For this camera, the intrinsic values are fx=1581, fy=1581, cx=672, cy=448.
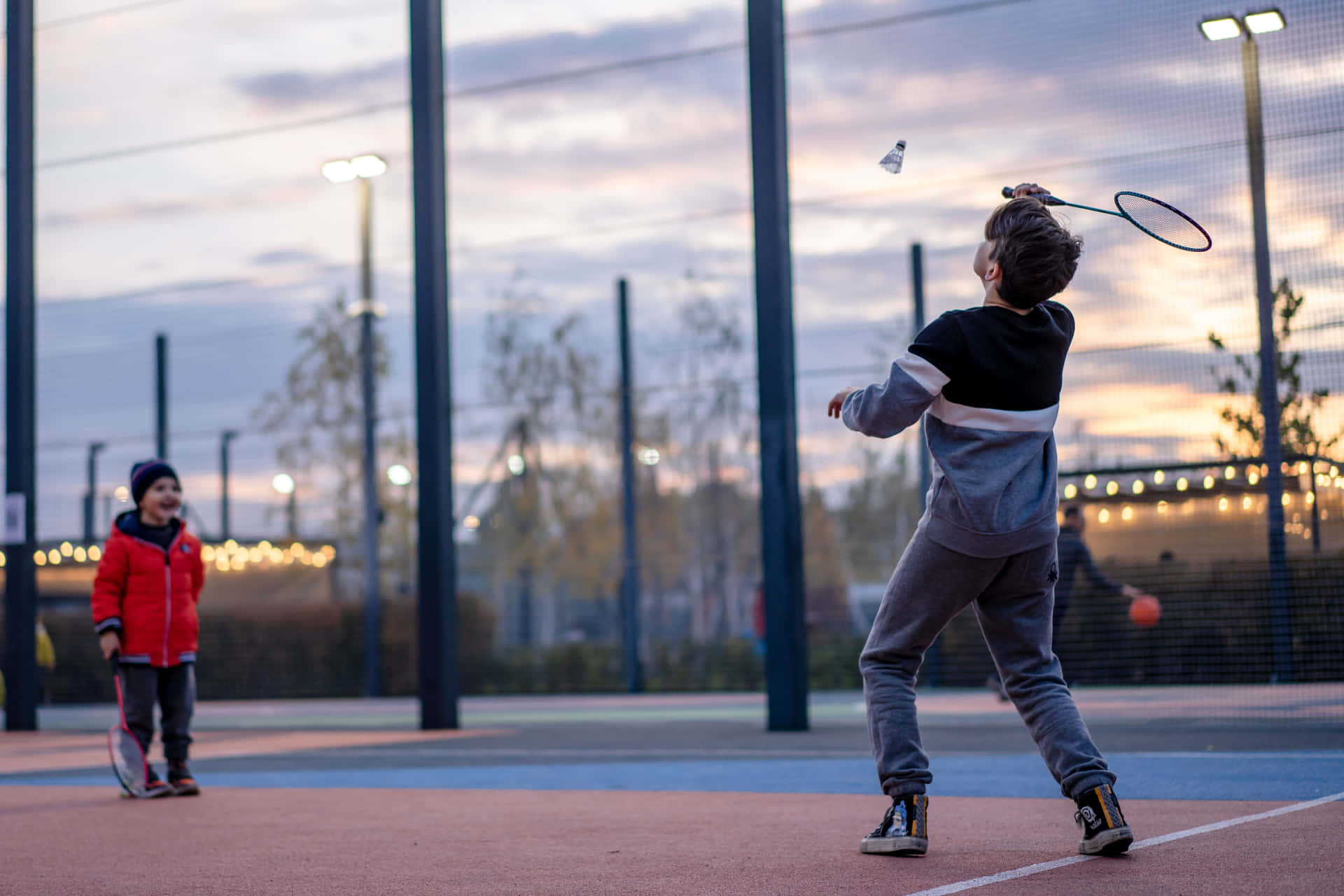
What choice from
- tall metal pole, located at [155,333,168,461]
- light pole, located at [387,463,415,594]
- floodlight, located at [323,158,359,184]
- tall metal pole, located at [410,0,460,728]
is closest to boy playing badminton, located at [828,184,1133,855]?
tall metal pole, located at [410,0,460,728]

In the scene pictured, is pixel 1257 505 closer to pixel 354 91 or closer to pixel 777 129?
pixel 777 129

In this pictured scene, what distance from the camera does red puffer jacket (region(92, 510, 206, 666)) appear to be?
660 cm

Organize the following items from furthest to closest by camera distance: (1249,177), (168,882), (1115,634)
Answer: (1115,634), (1249,177), (168,882)

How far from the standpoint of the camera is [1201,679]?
9.80 meters

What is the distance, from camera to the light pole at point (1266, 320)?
29.5 feet

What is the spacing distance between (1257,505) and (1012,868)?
667cm

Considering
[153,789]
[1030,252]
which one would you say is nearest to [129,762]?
[153,789]

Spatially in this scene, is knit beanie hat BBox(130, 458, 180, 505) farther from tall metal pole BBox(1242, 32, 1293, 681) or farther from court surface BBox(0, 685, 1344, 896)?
tall metal pole BBox(1242, 32, 1293, 681)

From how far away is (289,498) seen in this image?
66.5ft

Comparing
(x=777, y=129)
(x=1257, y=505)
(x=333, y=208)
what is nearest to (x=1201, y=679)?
(x=1257, y=505)

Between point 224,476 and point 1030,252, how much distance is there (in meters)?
16.5

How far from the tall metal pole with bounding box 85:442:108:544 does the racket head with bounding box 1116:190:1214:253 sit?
50.3 ft

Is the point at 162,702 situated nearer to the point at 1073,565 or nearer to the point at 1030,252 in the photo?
the point at 1030,252

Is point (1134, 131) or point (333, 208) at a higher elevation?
point (333, 208)
